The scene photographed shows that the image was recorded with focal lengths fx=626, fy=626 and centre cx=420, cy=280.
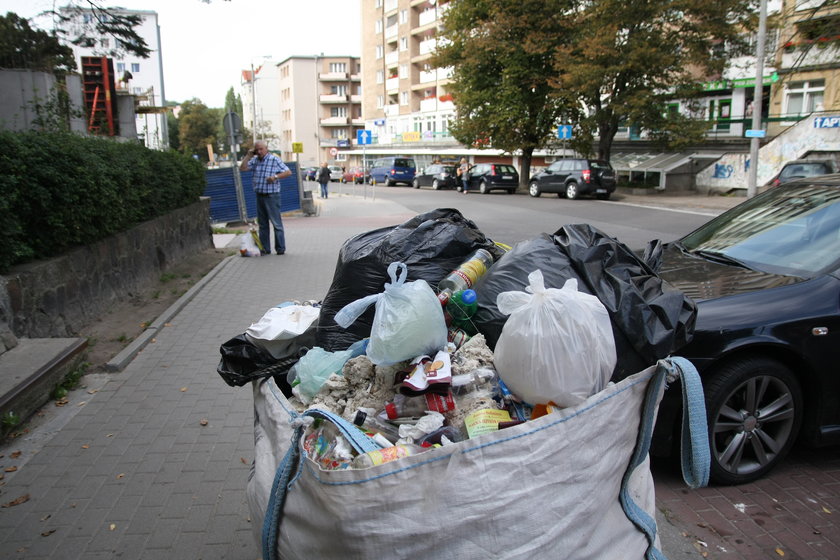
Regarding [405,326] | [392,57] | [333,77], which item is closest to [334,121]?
[333,77]

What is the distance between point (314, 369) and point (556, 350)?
0.98 metres

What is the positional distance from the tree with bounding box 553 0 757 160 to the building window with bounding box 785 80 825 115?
409cm

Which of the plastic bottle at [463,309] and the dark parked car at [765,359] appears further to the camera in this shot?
the dark parked car at [765,359]

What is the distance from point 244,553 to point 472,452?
1740mm

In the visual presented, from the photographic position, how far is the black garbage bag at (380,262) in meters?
3.00

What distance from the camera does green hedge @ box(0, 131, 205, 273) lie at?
518cm

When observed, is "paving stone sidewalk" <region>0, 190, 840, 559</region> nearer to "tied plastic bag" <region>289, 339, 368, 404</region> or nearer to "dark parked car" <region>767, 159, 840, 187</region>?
"tied plastic bag" <region>289, 339, 368, 404</region>

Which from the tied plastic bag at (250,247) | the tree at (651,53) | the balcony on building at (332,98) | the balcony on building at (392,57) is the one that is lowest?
the tied plastic bag at (250,247)

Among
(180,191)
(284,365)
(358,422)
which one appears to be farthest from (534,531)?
(180,191)

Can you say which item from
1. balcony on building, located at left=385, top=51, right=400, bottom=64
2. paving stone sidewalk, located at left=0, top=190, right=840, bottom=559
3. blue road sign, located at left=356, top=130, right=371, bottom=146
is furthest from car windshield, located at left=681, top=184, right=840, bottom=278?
balcony on building, located at left=385, top=51, right=400, bottom=64

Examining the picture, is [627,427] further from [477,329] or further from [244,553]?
[244,553]

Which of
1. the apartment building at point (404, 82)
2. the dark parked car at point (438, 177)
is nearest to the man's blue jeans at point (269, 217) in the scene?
the dark parked car at point (438, 177)

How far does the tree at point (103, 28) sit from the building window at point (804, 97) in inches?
1196

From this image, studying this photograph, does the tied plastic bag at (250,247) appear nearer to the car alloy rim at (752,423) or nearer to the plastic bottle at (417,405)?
the car alloy rim at (752,423)
